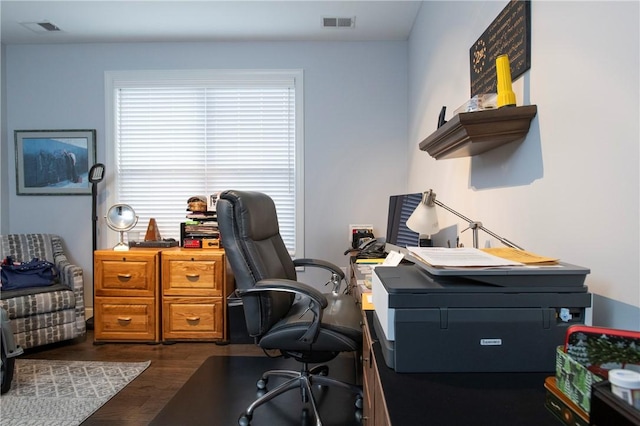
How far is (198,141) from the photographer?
3463mm

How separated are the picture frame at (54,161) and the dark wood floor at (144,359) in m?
1.42

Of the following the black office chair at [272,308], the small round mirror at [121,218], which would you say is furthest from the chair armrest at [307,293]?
the small round mirror at [121,218]

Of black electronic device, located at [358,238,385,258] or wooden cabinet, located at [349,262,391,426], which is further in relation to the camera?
black electronic device, located at [358,238,385,258]

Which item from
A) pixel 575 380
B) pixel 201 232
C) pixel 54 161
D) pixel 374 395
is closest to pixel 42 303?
pixel 201 232

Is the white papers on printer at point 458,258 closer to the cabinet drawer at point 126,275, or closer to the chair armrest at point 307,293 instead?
the chair armrest at point 307,293

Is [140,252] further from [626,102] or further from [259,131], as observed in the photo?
[626,102]

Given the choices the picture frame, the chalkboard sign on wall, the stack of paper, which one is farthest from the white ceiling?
the stack of paper

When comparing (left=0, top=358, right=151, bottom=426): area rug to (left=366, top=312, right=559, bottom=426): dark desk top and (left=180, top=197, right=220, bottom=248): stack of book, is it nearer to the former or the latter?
(left=180, top=197, right=220, bottom=248): stack of book

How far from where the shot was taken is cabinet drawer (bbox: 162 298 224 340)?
2.95 metres

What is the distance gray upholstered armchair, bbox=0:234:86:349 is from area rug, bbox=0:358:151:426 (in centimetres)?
22

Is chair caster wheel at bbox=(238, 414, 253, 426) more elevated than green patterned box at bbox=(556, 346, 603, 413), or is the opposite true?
green patterned box at bbox=(556, 346, 603, 413)

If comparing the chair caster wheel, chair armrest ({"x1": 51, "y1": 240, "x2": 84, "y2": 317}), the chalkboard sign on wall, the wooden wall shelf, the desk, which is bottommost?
the chair caster wheel

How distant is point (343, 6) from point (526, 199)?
7.29 feet

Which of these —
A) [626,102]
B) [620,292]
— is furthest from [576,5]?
[620,292]
